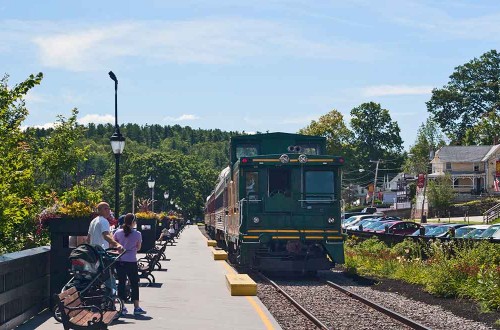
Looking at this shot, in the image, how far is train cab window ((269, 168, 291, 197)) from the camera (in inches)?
958

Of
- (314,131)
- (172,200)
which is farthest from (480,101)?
(172,200)

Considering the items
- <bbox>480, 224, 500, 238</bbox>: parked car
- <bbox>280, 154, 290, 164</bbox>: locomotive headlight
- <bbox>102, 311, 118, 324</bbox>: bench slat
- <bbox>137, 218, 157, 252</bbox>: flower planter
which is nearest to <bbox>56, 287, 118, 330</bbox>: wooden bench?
<bbox>102, 311, 118, 324</bbox>: bench slat

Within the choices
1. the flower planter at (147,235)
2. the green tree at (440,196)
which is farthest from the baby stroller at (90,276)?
the green tree at (440,196)

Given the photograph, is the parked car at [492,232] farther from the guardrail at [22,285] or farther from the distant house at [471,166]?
the distant house at [471,166]

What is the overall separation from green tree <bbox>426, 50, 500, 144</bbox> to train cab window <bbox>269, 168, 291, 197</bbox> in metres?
125

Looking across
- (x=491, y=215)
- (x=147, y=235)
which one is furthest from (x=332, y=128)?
(x=147, y=235)

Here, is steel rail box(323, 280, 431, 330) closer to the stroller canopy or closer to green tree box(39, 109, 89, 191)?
the stroller canopy

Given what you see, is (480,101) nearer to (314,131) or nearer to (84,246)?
(314,131)

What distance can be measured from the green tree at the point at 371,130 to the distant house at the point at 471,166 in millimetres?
16003

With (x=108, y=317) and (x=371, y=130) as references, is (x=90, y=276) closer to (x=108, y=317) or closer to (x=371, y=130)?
(x=108, y=317)

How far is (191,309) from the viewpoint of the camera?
50.2 ft

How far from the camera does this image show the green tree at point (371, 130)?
137m

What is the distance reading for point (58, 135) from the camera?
26906 millimetres

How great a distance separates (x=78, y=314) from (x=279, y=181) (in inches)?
534
